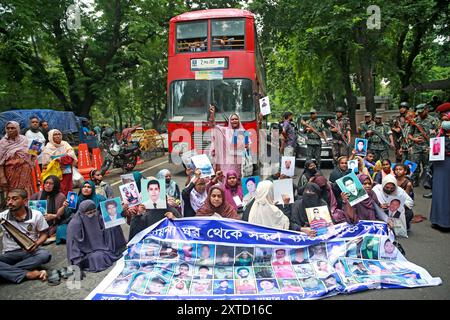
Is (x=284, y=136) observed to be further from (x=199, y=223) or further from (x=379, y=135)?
(x=199, y=223)

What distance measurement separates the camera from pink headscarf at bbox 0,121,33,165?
657 cm

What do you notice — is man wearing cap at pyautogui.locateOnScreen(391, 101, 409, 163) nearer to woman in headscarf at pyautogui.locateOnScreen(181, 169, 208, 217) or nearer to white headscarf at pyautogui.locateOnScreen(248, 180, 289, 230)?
white headscarf at pyautogui.locateOnScreen(248, 180, 289, 230)

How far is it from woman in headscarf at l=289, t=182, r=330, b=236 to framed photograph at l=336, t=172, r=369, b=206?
316 millimetres

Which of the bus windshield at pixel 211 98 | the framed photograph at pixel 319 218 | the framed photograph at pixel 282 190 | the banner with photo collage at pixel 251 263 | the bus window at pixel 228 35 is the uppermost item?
the bus window at pixel 228 35

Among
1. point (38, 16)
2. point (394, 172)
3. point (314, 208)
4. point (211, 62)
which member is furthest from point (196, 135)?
point (38, 16)

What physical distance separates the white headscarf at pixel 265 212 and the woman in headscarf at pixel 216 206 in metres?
0.30

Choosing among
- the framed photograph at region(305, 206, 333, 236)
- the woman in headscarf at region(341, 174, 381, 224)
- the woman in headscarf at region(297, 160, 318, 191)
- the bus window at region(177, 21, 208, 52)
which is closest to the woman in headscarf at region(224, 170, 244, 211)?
the woman in headscarf at region(297, 160, 318, 191)

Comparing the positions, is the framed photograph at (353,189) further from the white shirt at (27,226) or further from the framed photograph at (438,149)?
the white shirt at (27,226)

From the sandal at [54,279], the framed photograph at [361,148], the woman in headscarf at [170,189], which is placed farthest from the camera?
the framed photograph at [361,148]

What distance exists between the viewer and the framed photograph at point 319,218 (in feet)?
14.6

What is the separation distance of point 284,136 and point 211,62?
9.06ft

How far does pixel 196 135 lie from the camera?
10.4 metres

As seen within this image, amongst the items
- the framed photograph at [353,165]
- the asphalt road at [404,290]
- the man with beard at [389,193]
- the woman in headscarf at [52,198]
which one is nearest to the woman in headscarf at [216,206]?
the asphalt road at [404,290]

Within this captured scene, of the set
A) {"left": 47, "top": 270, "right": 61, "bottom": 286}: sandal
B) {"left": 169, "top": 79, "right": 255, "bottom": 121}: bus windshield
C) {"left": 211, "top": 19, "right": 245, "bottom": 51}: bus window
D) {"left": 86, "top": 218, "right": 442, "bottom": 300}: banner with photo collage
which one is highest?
{"left": 211, "top": 19, "right": 245, "bottom": 51}: bus window
